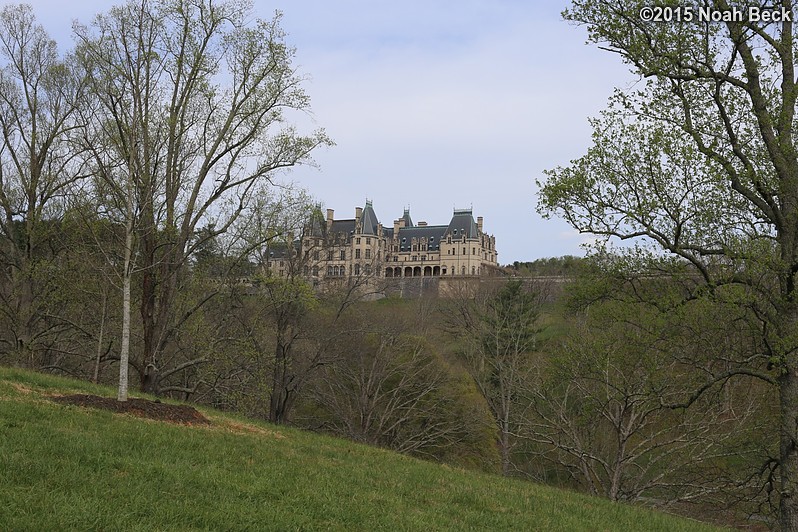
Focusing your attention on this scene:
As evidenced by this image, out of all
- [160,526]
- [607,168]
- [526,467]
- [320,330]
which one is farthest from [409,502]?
[526,467]

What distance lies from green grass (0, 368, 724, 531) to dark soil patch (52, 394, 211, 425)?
482 mm

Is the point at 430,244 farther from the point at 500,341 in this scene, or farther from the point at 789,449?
the point at 789,449

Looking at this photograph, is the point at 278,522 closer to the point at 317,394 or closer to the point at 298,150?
the point at 298,150

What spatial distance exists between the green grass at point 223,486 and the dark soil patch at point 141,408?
48cm

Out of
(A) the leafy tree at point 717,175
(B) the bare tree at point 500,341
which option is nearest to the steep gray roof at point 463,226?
(B) the bare tree at point 500,341

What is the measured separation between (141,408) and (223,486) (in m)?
5.01

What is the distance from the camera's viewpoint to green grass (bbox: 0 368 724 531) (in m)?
6.90

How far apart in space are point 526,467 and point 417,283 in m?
56.3

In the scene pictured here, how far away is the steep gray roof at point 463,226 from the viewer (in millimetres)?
126562

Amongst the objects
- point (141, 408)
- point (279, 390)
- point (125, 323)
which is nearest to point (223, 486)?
point (141, 408)

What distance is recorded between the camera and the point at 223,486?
8250mm

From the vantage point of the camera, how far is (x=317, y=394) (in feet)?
111

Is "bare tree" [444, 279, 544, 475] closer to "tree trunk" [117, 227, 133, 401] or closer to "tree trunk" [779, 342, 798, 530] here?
"tree trunk" [779, 342, 798, 530]

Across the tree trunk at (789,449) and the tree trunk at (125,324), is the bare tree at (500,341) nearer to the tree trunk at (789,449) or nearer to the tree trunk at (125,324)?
the tree trunk at (789,449)
